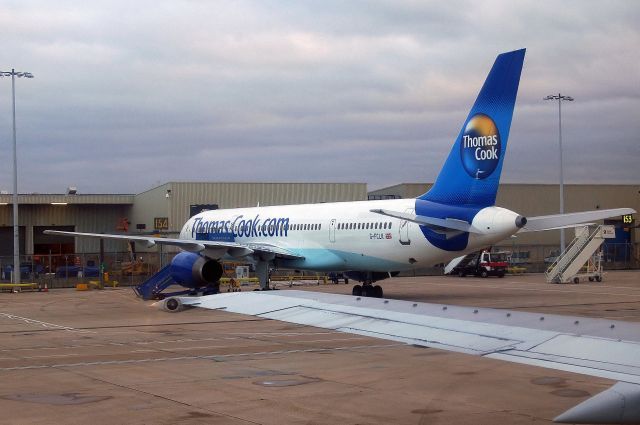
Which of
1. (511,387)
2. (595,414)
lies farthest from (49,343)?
(595,414)

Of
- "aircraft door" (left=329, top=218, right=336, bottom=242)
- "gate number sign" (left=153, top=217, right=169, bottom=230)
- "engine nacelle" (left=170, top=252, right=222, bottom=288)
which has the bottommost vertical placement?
"engine nacelle" (left=170, top=252, right=222, bottom=288)

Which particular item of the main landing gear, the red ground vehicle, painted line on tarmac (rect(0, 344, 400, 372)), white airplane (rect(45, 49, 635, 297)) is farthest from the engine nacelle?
the red ground vehicle

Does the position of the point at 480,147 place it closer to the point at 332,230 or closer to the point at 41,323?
the point at 332,230

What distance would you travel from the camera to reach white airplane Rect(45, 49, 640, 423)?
5.77 metres

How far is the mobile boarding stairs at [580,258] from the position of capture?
45.5m

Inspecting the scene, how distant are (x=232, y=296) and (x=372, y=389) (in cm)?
404

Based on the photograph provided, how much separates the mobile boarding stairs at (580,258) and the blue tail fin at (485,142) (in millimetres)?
19894

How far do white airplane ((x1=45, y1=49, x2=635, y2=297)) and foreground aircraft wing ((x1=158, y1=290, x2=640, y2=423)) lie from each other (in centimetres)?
1749

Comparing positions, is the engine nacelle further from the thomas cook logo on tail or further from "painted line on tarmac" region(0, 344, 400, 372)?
"painted line on tarmac" region(0, 344, 400, 372)

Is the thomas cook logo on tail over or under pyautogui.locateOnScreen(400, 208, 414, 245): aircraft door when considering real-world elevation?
over

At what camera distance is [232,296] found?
29.5ft

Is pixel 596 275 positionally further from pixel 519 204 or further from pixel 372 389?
pixel 372 389

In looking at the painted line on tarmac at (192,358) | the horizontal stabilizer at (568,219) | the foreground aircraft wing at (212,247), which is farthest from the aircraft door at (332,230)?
the painted line on tarmac at (192,358)

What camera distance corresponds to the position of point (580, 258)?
46.2m
